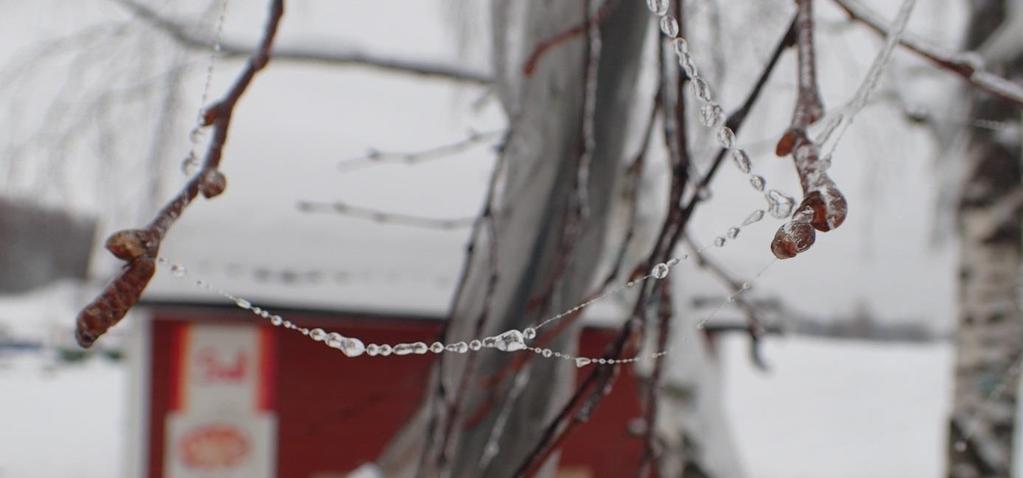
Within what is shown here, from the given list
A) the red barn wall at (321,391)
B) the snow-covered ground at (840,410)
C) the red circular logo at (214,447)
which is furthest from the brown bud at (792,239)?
the snow-covered ground at (840,410)

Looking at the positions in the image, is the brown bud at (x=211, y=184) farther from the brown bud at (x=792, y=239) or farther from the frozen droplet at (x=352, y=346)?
the brown bud at (x=792, y=239)

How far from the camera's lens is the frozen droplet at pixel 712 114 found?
Answer: 43cm

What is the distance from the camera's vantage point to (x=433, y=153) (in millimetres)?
1202

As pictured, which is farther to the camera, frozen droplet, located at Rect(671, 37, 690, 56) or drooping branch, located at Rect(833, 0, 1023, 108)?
drooping branch, located at Rect(833, 0, 1023, 108)

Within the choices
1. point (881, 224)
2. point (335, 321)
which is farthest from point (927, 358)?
point (335, 321)

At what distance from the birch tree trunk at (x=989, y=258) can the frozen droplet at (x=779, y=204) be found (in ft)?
7.84

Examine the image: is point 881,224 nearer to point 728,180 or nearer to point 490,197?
point 728,180

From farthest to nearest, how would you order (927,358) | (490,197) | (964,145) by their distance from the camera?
(927,358)
(964,145)
(490,197)

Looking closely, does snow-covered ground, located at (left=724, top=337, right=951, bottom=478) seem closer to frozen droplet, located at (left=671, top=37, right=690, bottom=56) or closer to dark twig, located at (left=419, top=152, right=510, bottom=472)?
dark twig, located at (left=419, top=152, right=510, bottom=472)

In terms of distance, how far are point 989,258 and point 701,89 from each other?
2.63 metres

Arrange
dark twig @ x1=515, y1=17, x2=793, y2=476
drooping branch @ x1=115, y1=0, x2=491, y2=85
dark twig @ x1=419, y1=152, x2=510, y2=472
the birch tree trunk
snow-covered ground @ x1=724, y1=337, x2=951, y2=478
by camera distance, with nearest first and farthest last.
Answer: dark twig @ x1=515, y1=17, x2=793, y2=476 < dark twig @ x1=419, y1=152, x2=510, y2=472 < the birch tree trunk < drooping branch @ x1=115, y1=0, x2=491, y2=85 < snow-covered ground @ x1=724, y1=337, x2=951, y2=478

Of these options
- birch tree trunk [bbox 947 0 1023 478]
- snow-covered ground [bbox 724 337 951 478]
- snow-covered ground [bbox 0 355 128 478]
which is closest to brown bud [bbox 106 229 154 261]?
birch tree trunk [bbox 947 0 1023 478]

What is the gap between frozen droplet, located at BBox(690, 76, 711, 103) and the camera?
1.42 feet

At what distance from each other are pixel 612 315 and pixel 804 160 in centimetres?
390
